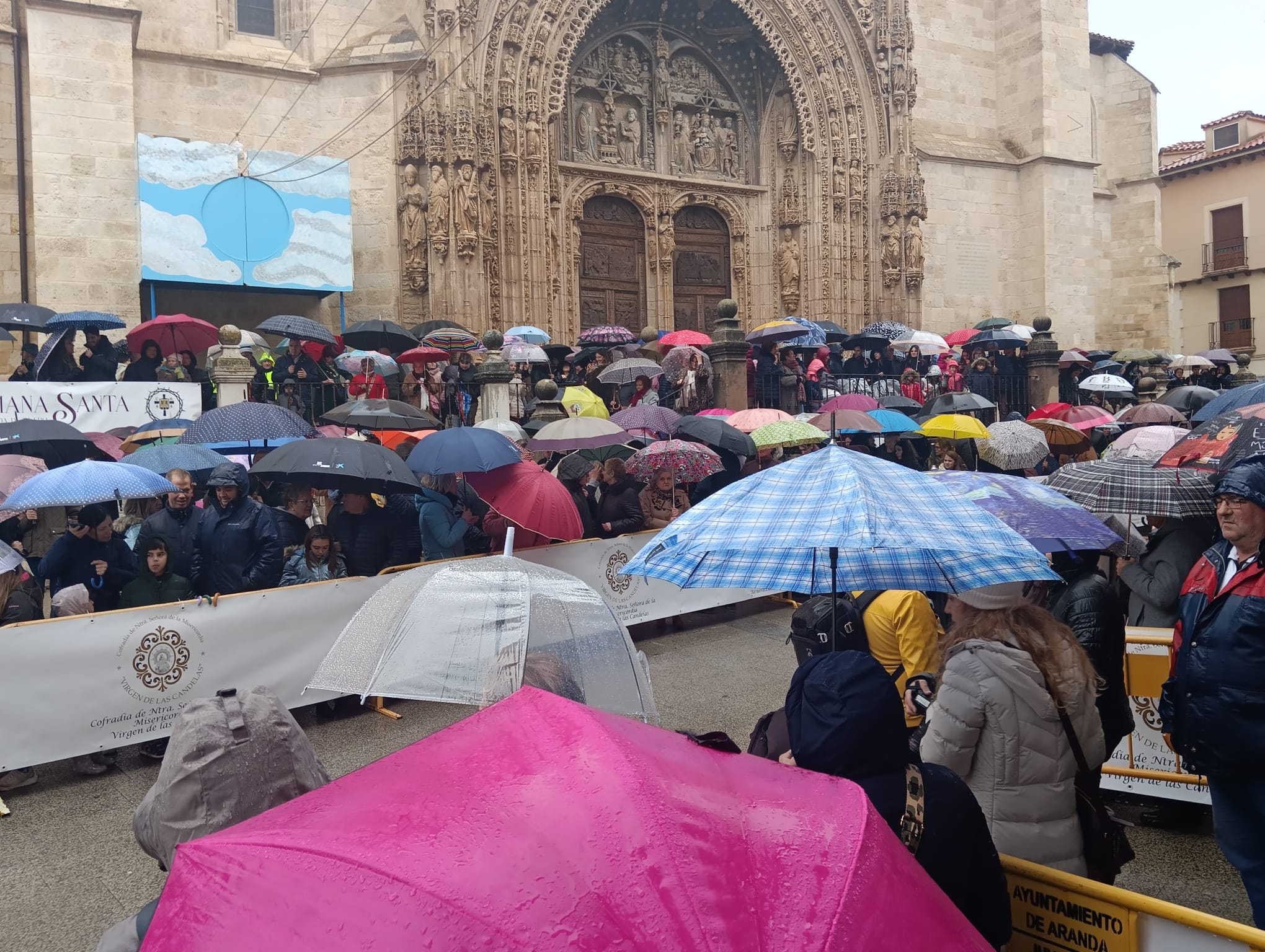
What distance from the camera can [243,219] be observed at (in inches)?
628

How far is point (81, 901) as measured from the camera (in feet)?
15.2

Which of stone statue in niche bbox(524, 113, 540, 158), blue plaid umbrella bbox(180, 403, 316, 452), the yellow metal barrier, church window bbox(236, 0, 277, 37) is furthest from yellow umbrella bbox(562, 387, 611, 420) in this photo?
church window bbox(236, 0, 277, 37)

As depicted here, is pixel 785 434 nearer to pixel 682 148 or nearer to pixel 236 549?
pixel 236 549

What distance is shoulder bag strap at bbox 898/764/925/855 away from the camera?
7.68 feet

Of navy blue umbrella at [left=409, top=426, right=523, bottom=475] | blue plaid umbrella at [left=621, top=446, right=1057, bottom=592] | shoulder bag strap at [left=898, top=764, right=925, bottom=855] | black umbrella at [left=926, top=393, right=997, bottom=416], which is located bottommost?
shoulder bag strap at [left=898, top=764, right=925, bottom=855]

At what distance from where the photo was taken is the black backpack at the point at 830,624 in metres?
4.66

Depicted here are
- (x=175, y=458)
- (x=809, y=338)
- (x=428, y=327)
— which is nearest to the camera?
(x=175, y=458)

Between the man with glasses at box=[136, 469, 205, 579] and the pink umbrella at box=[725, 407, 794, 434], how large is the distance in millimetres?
5757

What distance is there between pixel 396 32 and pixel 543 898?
20.1 metres

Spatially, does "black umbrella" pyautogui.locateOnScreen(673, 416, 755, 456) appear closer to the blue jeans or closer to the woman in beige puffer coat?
the blue jeans

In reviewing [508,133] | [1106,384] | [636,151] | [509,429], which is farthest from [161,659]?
[636,151]

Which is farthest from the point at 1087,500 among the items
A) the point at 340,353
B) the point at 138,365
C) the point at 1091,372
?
the point at 1091,372

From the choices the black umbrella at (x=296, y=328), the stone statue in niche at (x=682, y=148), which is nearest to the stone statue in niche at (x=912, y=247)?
the stone statue in niche at (x=682, y=148)

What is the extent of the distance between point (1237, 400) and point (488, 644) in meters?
6.64
